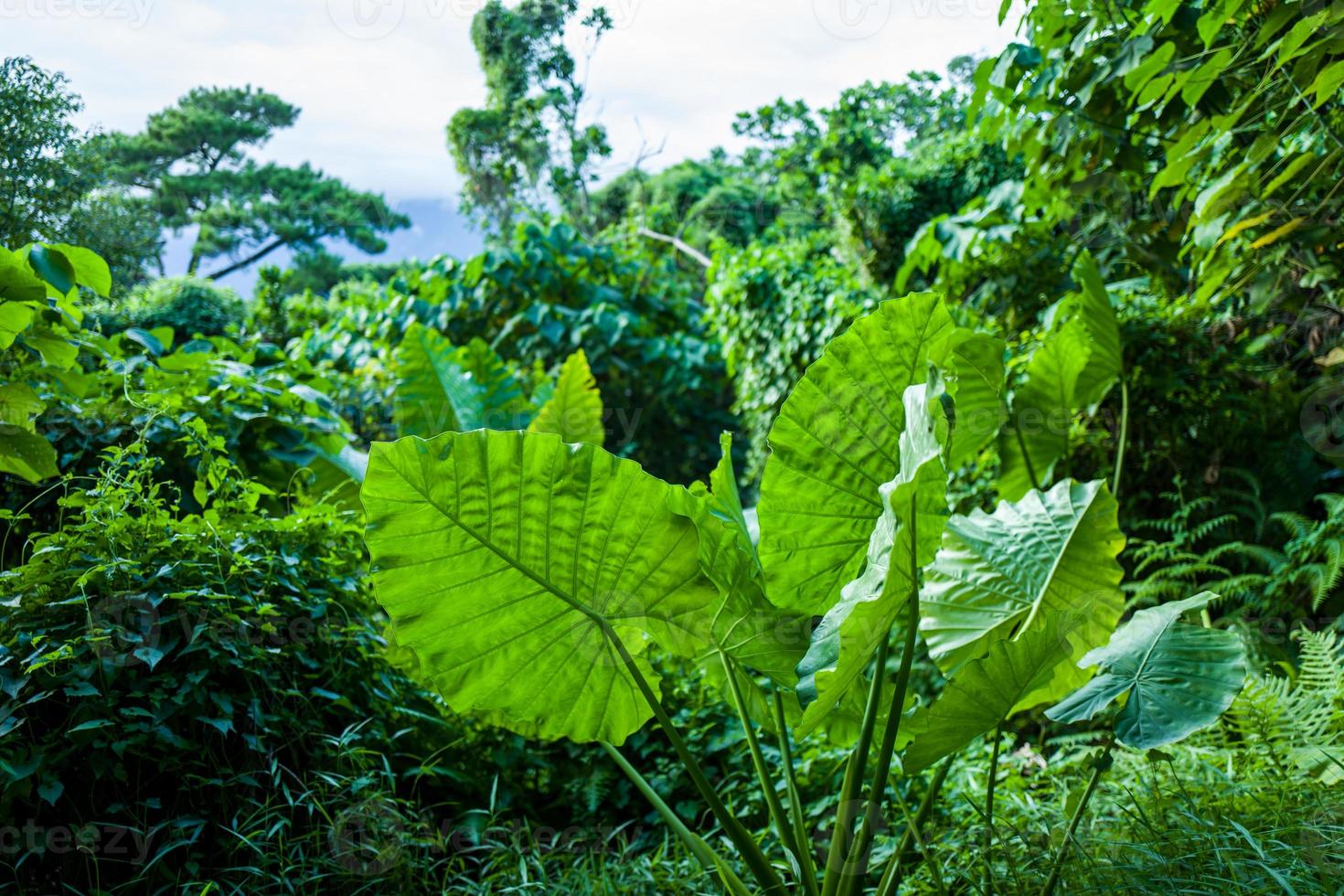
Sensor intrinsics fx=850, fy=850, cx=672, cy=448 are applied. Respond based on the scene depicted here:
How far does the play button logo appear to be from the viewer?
2041mm

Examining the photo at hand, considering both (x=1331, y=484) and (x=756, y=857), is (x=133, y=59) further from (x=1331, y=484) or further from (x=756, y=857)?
(x=1331, y=484)

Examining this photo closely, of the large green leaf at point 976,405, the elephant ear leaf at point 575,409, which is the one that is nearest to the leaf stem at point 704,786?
the large green leaf at point 976,405

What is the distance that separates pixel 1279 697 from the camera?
1.61m

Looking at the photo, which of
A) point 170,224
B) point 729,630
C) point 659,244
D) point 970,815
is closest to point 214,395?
point 729,630

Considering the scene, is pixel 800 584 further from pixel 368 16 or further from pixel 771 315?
pixel 771 315

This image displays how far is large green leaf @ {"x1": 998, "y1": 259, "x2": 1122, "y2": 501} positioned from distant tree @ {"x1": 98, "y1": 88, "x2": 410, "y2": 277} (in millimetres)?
10106

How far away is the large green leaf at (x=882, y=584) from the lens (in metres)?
0.94

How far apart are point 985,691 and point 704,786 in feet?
1.28

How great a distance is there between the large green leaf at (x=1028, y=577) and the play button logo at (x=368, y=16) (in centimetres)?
177

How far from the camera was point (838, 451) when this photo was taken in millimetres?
1323

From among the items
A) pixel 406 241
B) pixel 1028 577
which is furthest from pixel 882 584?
pixel 406 241

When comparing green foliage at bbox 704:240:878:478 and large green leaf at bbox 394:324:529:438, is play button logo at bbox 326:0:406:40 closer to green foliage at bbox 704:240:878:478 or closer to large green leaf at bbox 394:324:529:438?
large green leaf at bbox 394:324:529:438

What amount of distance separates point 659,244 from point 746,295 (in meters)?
1.69


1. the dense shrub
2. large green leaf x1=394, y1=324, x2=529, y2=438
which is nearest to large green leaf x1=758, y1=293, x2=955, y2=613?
large green leaf x1=394, y1=324, x2=529, y2=438
